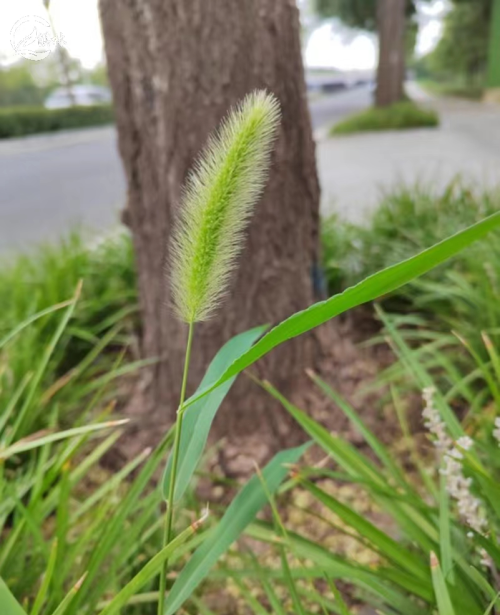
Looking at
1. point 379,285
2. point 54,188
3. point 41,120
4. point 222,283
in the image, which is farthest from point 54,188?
point 379,285

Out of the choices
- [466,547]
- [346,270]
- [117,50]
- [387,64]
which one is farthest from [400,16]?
[466,547]

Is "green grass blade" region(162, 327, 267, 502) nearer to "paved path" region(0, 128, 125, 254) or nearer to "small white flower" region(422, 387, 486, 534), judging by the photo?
"small white flower" region(422, 387, 486, 534)

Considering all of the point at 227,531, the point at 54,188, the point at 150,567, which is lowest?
the point at 54,188

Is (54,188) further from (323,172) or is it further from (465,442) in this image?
(465,442)

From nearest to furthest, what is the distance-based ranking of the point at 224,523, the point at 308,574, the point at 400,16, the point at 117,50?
the point at 224,523
the point at 308,574
the point at 117,50
the point at 400,16

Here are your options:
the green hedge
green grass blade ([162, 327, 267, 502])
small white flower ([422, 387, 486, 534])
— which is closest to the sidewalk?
small white flower ([422, 387, 486, 534])

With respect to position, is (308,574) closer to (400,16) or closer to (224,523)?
(224,523)
